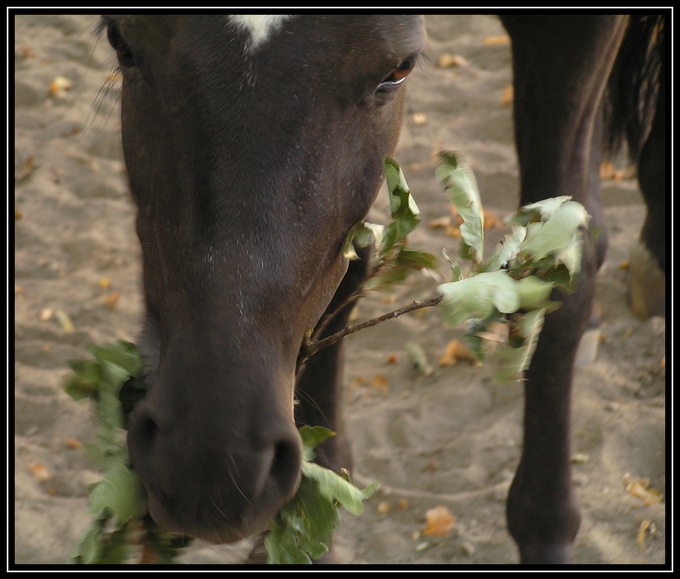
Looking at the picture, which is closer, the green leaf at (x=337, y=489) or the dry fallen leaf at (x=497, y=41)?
the green leaf at (x=337, y=489)

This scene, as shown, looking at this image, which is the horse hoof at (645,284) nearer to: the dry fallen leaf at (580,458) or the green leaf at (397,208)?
the dry fallen leaf at (580,458)

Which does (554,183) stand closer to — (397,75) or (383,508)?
(397,75)

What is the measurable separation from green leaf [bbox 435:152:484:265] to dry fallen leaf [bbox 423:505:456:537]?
4.92 feet

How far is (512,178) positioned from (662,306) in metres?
1.06

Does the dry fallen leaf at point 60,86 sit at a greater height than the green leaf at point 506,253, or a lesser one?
lesser

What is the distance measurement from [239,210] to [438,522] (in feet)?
6.19

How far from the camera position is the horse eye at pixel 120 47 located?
1853mm

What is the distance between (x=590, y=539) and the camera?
119 inches

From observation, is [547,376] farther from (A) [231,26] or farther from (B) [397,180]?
(A) [231,26]

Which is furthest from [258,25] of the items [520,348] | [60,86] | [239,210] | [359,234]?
[60,86]

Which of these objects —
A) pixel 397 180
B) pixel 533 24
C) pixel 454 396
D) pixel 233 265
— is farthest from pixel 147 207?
pixel 454 396

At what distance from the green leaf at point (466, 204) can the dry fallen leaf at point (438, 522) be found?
1.50 metres

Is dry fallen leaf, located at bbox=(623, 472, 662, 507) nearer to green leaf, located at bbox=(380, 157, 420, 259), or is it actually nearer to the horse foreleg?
the horse foreleg

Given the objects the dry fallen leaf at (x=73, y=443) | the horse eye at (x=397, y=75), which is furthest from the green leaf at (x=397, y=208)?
the dry fallen leaf at (x=73, y=443)
